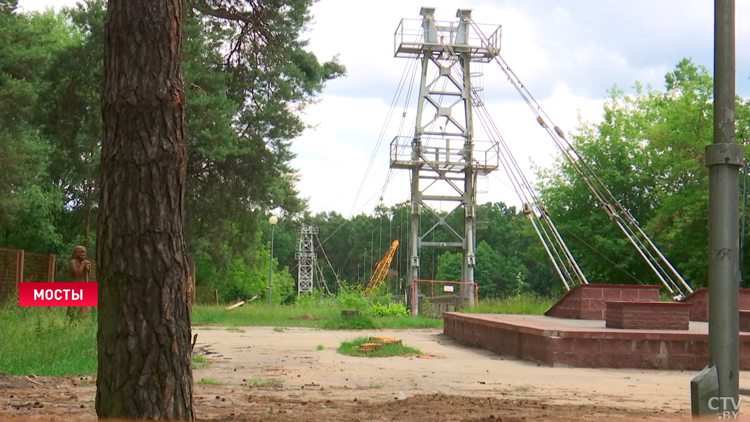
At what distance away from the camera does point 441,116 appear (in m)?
38.6

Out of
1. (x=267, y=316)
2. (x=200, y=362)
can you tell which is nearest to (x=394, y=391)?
(x=200, y=362)

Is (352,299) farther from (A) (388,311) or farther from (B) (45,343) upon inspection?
(B) (45,343)

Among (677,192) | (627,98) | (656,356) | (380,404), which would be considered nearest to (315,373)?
(380,404)

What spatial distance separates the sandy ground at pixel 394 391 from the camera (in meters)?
6.76

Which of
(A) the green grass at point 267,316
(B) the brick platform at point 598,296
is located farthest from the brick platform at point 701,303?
(A) the green grass at point 267,316

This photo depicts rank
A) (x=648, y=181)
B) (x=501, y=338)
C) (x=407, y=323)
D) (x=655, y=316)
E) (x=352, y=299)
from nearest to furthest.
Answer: (x=655, y=316) < (x=501, y=338) < (x=407, y=323) < (x=352, y=299) < (x=648, y=181)

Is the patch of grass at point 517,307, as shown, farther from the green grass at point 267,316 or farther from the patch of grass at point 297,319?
→ the green grass at point 267,316

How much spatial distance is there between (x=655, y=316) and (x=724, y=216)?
32.9ft

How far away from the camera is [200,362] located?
11.9 metres

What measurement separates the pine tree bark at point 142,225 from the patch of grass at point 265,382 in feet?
15.2

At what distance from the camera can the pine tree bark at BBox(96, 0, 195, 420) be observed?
14.6 feet

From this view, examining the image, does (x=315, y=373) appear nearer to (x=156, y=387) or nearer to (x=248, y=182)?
(x=156, y=387)

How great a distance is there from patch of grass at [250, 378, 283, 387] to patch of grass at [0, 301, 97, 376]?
2.09 metres

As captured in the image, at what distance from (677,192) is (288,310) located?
22.3m
